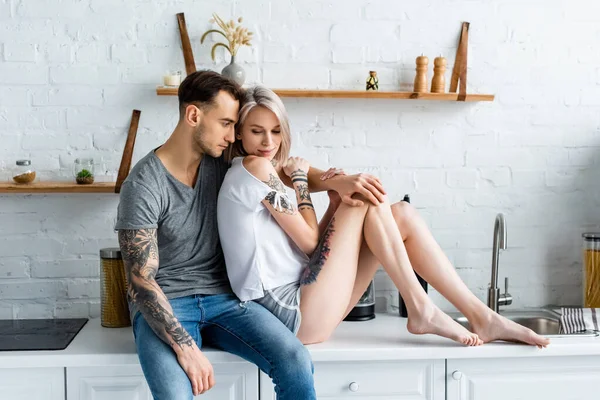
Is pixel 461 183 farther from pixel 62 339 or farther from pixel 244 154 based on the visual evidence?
pixel 62 339

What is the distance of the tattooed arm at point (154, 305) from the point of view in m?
2.17

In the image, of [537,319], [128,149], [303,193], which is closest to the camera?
[303,193]

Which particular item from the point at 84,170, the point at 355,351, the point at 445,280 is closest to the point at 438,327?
the point at 445,280

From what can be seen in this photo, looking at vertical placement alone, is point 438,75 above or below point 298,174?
above

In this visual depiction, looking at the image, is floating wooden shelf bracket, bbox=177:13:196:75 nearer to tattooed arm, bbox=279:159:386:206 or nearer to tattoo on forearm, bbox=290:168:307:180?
tattoo on forearm, bbox=290:168:307:180

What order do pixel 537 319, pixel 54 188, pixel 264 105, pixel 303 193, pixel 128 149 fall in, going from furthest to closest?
pixel 537 319 → pixel 128 149 → pixel 54 188 → pixel 303 193 → pixel 264 105

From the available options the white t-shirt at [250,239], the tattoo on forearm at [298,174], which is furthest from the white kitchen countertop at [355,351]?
the tattoo on forearm at [298,174]

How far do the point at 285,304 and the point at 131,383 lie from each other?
552mm

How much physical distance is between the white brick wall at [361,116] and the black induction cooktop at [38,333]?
13 centimetres

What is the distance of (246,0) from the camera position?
292 centimetres

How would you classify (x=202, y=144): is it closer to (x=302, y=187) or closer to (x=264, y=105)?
(x=264, y=105)

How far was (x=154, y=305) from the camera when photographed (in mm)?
2191

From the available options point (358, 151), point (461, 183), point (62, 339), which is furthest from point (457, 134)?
point (62, 339)

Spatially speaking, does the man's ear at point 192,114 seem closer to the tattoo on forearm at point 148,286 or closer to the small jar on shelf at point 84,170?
the tattoo on forearm at point 148,286
